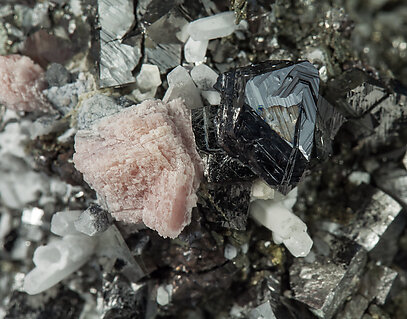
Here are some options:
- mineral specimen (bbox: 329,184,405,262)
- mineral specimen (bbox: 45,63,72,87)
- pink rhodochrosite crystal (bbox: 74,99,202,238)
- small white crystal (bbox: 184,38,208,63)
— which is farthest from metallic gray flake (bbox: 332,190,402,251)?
mineral specimen (bbox: 45,63,72,87)

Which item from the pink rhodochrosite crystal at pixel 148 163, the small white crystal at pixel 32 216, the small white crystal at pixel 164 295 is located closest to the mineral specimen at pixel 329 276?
the small white crystal at pixel 164 295

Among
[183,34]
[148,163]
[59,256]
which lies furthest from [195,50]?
→ [59,256]

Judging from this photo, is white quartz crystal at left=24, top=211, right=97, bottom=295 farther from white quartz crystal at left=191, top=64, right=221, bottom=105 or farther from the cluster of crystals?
white quartz crystal at left=191, top=64, right=221, bottom=105

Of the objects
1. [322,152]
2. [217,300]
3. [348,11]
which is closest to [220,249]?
[217,300]

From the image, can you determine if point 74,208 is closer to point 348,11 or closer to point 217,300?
point 217,300

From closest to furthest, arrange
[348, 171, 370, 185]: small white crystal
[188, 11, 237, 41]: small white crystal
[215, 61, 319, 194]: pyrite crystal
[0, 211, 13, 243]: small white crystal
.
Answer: [215, 61, 319, 194]: pyrite crystal
[188, 11, 237, 41]: small white crystal
[348, 171, 370, 185]: small white crystal
[0, 211, 13, 243]: small white crystal

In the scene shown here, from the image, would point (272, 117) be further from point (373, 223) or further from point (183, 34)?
point (373, 223)
